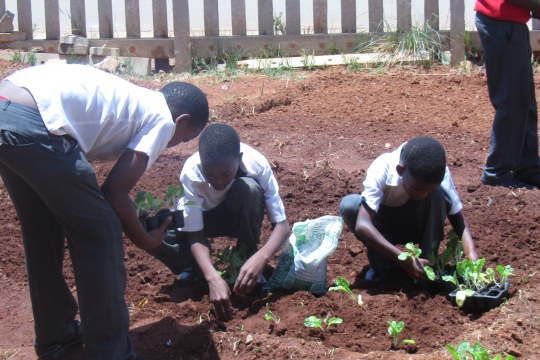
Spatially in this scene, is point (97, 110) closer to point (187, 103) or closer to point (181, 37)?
point (187, 103)

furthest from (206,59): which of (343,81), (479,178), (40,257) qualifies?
(40,257)

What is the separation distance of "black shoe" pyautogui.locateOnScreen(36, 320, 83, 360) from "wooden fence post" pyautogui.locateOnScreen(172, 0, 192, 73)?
211 inches

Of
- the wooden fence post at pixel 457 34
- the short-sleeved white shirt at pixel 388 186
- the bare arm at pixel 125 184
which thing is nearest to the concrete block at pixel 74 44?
the wooden fence post at pixel 457 34

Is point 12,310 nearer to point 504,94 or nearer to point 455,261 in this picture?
point 455,261

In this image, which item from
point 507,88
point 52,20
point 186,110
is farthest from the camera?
point 52,20

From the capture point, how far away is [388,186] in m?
4.32

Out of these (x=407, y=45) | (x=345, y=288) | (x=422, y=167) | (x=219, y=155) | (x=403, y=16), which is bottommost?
(x=345, y=288)

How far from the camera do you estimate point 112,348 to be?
3.35 meters

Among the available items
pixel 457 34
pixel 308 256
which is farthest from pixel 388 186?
pixel 457 34

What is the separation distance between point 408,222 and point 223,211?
1000mm

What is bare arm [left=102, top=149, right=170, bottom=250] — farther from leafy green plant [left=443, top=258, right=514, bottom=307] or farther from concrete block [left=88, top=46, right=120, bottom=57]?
concrete block [left=88, top=46, right=120, bottom=57]

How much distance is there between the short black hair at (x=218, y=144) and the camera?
3.91 m

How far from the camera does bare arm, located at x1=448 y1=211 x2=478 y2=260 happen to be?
424 centimetres

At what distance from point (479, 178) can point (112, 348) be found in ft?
11.5
